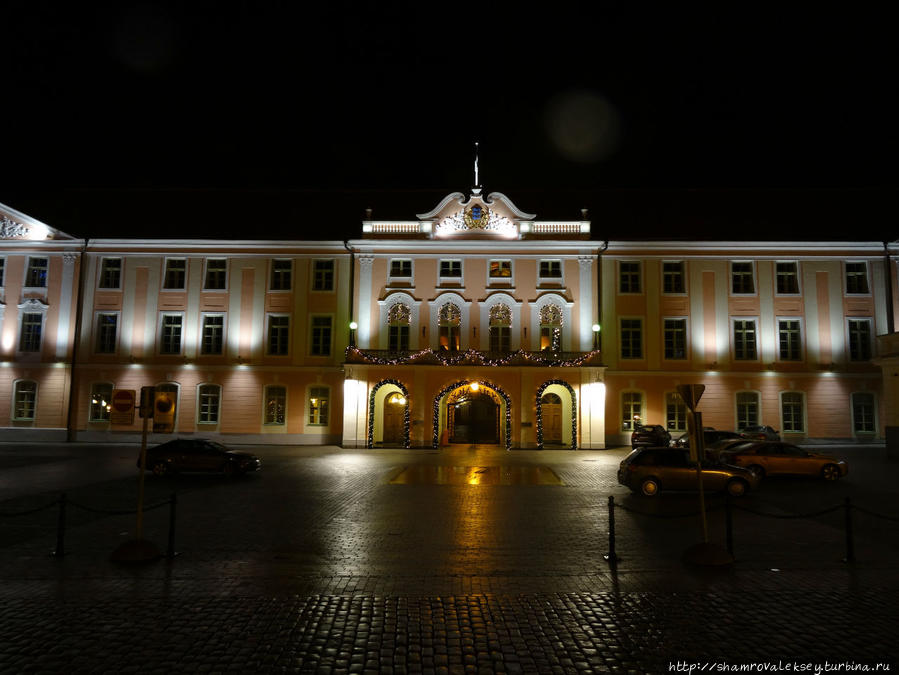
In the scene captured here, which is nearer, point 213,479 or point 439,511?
point 439,511

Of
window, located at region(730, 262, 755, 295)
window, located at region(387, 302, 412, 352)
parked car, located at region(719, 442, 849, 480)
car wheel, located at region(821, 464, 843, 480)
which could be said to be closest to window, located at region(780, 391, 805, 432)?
window, located at region(730, 262, 755, 295)

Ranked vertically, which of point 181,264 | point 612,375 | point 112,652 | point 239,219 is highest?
point 239,219

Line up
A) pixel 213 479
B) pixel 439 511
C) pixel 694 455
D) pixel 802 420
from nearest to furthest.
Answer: pixel 694 455 < pixel 439 511 < pixel 213 479 < pixel 802 420

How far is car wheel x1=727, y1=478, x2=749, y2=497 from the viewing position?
16.7 meters

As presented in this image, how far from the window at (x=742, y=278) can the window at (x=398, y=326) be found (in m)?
17.7

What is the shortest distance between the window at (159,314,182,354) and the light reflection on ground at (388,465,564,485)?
1806 centimetres

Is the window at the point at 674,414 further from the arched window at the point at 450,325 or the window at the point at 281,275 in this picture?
the window at the point at 281,275

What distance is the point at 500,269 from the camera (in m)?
34.3

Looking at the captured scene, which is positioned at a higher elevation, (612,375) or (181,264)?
(181,264)

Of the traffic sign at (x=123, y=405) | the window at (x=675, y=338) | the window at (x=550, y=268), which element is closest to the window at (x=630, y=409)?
the window at (x=675, y=338)

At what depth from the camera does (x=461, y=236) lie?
34.4 metres

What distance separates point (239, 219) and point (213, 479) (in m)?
21.5

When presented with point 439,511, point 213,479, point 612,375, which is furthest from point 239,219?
point 439,511

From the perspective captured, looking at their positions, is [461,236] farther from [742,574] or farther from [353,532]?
[742,574]
